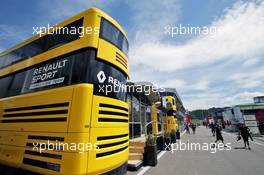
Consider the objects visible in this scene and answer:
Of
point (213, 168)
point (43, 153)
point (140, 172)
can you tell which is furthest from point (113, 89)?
point (213, 168)

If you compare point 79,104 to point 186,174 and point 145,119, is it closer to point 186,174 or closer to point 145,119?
point 186,174

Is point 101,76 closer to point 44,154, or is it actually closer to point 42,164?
point 44,154

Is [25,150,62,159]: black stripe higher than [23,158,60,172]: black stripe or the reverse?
higher

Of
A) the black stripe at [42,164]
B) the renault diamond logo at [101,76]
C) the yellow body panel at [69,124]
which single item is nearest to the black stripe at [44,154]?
the yellow body panel at [69,124]

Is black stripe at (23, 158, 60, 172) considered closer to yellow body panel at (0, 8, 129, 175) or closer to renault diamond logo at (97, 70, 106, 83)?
yellow body panel at (0, 8, 129, 175)

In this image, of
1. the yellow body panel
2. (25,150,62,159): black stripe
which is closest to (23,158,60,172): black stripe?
the yellow body panel

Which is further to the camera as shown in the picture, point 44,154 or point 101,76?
point 101,76

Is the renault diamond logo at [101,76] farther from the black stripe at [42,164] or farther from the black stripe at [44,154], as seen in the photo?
the black stripe at [42,164]

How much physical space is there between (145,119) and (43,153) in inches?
430

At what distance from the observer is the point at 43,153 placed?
308cm

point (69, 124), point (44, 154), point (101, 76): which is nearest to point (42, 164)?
point (44, 154)

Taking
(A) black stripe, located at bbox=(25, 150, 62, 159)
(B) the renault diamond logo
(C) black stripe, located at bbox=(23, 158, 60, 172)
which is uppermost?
(B) the renault diamond logo

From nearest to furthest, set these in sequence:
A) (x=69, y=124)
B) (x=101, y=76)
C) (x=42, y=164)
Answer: (x=69, y=124) < (x=42, y=164) < (x=101, y=76)

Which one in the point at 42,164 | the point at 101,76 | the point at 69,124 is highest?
the point at 101,76
